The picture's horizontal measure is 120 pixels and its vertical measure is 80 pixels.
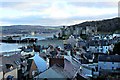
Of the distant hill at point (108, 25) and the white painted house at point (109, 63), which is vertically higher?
the distant hill at point (108, 25)

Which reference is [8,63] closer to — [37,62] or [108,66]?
[37,62]

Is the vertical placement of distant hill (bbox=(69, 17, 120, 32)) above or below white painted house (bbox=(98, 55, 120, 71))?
above

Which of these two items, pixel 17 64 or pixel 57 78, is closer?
A: pixel 57 78

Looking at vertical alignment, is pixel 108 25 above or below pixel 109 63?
above

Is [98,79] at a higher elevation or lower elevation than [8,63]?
lower

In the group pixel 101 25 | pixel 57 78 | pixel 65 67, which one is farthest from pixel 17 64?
pixel 101 25

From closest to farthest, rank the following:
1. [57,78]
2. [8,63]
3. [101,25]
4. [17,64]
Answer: [57,78], [8,63], [17,64], [101,25]

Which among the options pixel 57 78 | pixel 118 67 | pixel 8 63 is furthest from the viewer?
pixel 118 67

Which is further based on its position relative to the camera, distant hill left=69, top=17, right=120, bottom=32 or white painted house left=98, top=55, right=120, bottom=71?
distant hill left=69, top=17, right=120, bottom=32

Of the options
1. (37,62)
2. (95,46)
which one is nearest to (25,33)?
(95,46)

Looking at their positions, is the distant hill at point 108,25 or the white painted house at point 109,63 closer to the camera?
the white painted house at point 109,63

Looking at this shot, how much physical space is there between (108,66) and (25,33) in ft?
127

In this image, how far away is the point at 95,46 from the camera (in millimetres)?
24094

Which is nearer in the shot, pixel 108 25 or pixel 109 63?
pixel 109 63
